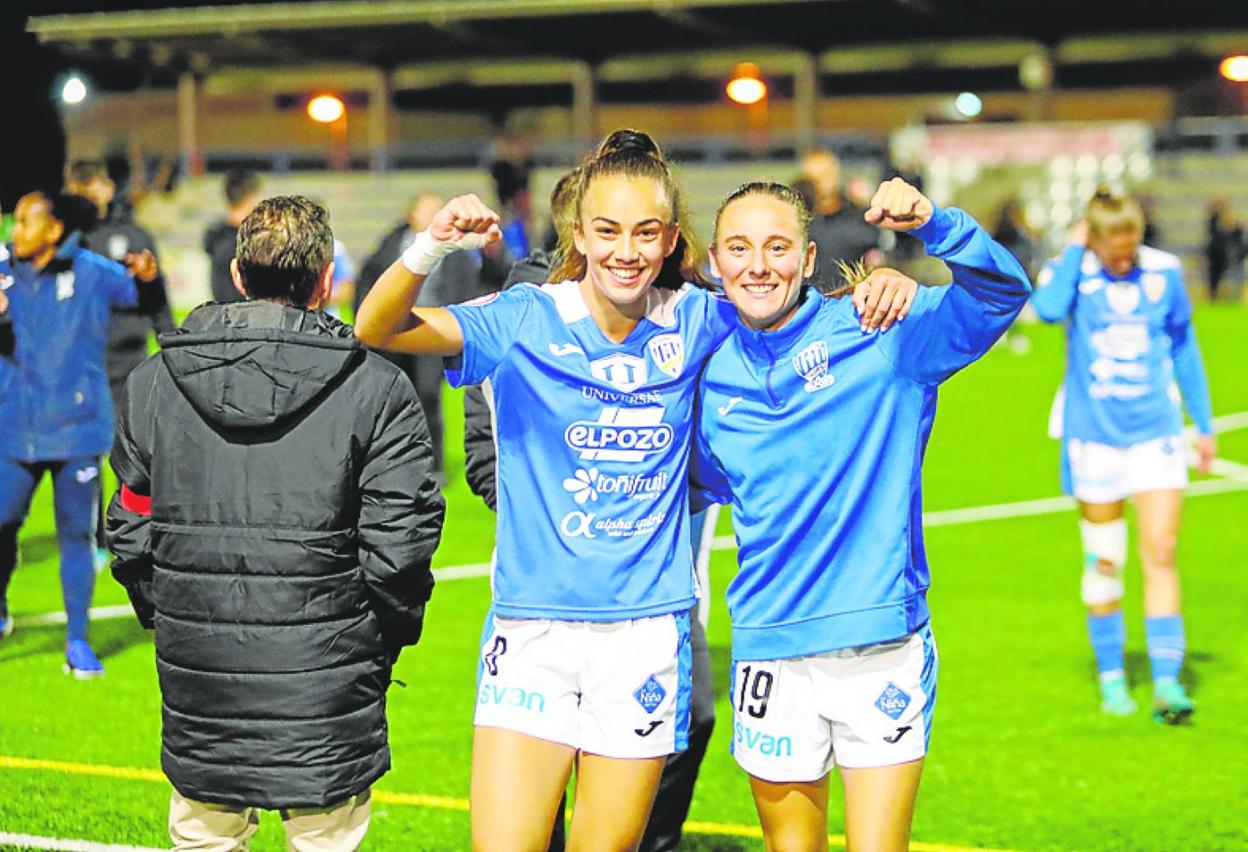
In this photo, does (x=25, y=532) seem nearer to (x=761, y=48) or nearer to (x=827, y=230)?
(x=827, y=230)

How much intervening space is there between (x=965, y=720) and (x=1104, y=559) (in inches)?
37.2

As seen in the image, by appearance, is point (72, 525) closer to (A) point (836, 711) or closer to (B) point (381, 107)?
(A) point (836, 711)

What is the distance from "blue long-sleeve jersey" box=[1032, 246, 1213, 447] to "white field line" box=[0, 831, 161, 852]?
431 centimetres

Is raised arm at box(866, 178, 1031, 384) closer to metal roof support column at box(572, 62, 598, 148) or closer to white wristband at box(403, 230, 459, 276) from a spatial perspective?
white wristband at box(403, 230, 459, 276)

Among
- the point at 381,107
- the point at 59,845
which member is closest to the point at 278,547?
the point at 59,845

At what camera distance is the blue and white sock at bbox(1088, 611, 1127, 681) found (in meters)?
7.55

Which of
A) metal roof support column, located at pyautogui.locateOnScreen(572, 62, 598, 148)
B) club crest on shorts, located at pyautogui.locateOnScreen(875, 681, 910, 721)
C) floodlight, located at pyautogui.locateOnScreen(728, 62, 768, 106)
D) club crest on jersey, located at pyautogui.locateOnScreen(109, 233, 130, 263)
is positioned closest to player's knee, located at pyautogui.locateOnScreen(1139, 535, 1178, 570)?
club crest on shorts, located at pyautogui.locateOnScreen(875, 681, 910, 721)

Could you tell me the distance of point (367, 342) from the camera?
4.02 metres

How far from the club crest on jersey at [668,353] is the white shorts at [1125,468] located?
3673mm

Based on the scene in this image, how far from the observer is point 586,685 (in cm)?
412

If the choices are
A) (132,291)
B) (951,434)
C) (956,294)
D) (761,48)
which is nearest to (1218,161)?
(761,48)

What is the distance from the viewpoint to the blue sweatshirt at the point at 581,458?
410 centimetres

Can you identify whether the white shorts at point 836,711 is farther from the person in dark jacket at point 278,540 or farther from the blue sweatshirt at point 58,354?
the blue sweatshirt at point 58,354

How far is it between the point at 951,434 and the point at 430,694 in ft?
32.5
